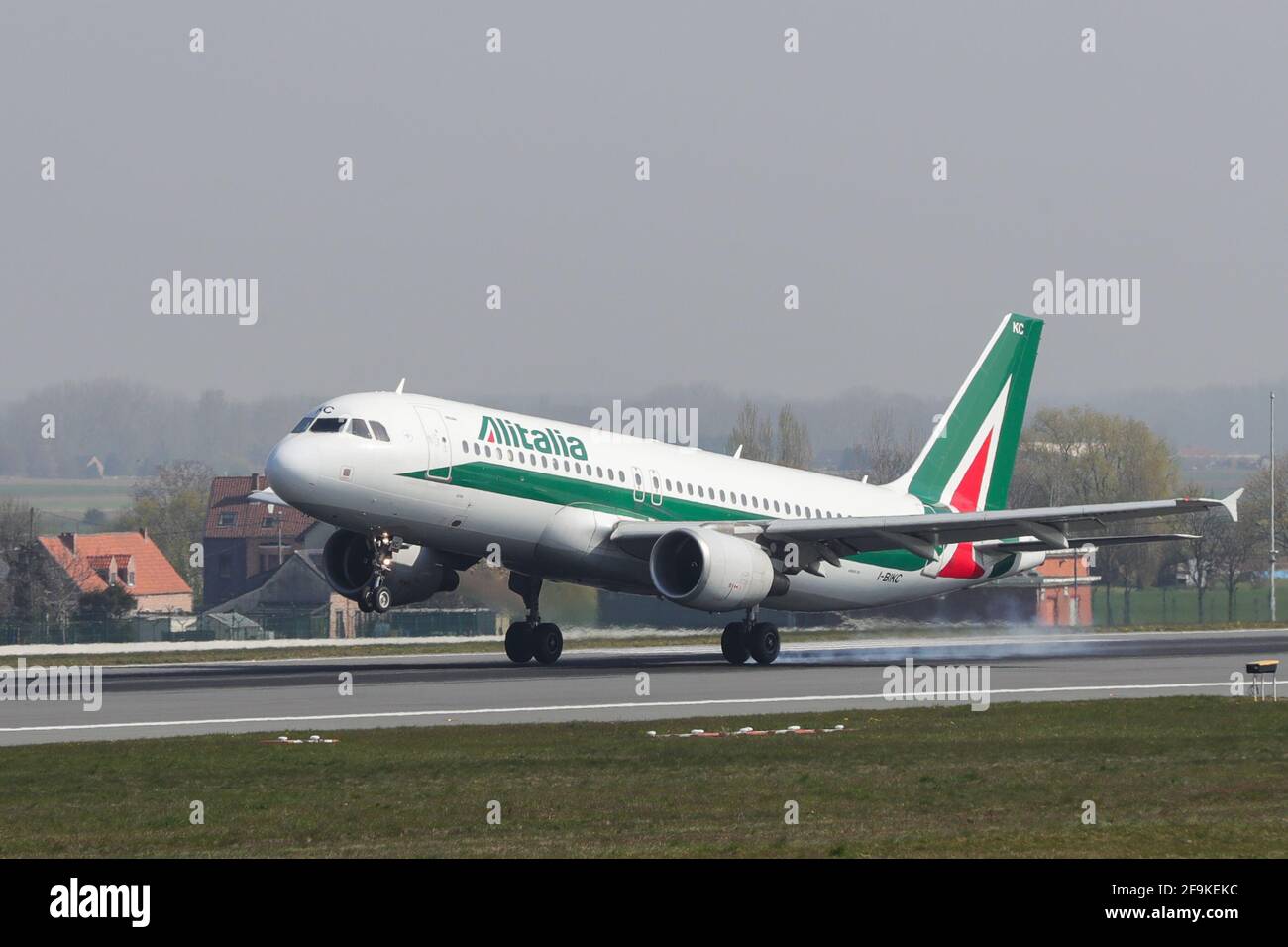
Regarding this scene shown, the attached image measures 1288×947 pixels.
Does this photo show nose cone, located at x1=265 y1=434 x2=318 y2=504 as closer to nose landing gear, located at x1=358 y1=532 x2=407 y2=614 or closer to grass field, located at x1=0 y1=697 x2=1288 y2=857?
nose landing gear, located at x1=358 y1=532 x2=407 y2=614

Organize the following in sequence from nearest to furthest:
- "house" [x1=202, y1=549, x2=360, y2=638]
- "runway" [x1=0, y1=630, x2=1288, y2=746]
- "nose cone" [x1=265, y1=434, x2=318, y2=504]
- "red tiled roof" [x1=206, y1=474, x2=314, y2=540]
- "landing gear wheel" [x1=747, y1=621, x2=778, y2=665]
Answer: "runway" [x1=0, y1=630, x2=1288, y2=746] → "nose cone" [x1=265, y1=434, x2=318, y2=504] → "landing gear wheel" [x1=747, y1=621, x2=778, y2=665] → "house" [x1=202, y1=549, x2=360, y2=638] → "red tiled roof" [x1=206, y1=474, x2=314, y2=540]

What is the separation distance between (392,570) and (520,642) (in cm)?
429

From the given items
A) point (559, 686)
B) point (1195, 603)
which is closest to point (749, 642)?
point (559, 686)

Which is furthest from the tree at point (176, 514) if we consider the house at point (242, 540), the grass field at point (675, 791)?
the grass field at point (675, 791)

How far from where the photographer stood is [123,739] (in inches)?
1017

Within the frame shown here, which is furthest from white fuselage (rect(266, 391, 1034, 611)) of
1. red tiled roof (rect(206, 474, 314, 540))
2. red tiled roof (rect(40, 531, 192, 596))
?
red tiled roof (rect(206, 474, 314, 540))

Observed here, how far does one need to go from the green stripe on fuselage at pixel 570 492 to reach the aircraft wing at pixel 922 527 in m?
0.61

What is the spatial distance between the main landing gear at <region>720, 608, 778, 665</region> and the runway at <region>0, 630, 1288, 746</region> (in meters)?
0.50

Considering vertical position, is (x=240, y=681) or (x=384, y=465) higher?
(x=384, y=465)

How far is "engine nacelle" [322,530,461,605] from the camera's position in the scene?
136 feet

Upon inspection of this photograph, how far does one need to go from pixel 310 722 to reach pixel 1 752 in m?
5.79
